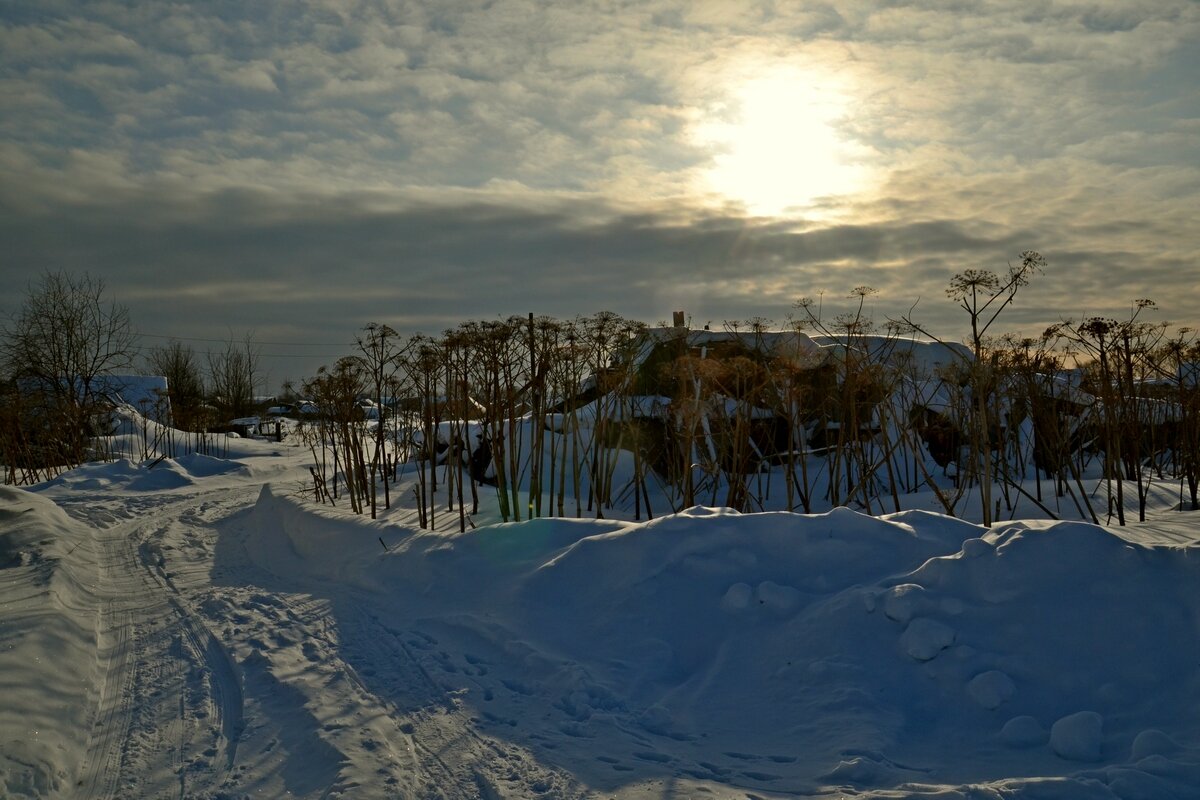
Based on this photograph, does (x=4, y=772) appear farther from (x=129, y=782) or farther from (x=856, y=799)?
(x=856, y=799)

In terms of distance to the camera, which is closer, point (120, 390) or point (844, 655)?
point (844, 655)

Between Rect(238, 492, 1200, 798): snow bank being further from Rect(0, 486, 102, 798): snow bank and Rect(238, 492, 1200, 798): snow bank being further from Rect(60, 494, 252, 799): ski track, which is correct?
Rect(0, 486, 102, 798): snow bank

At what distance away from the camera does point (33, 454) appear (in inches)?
919

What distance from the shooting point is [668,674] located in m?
5.22

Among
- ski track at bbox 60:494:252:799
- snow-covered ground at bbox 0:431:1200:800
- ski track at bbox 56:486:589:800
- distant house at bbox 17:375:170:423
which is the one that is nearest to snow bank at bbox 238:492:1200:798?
snow-covered ground at bbox 0:431:1200:800

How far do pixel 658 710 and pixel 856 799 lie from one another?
1363mm

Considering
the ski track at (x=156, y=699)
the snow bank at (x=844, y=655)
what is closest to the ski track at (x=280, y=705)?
the ski track at (x=156, y=699)

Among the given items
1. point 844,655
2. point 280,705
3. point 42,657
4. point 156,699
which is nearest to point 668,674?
point 844,655

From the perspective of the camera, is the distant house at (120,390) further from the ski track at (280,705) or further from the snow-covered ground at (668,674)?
the snow-covered ground at (668,674)

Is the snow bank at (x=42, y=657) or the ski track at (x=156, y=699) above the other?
the snow bank at (x=42, y=657)

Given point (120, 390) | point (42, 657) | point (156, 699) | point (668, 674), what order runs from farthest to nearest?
point (120, 390), point (42, 657), point (668, 674), point (156, 699)

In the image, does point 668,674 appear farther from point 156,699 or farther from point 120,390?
point 120,390

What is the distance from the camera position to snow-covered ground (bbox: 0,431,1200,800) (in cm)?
385

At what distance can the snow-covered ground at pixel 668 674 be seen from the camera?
3.85 meters
